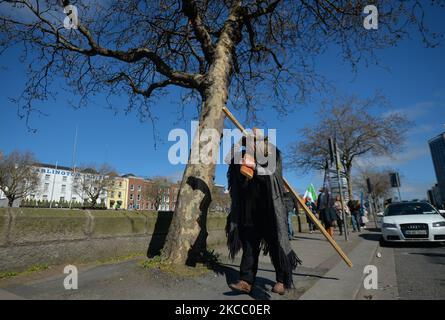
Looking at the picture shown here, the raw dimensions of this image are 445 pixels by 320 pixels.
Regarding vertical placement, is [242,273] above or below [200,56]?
below

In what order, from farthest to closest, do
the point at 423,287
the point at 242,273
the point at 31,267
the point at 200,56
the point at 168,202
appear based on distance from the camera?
the point at 168,202 < the point at 200,56 < the point at 423,287 < the point at 31,267 < the point at 242,273

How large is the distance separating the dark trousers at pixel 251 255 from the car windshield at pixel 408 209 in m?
8.28

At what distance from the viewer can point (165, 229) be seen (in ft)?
19.6

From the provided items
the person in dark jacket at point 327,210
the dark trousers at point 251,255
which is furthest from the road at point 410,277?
the person in dark jacket at point 327,210

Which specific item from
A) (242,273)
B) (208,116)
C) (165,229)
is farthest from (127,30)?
(242,273)

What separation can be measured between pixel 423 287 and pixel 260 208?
2753 mm

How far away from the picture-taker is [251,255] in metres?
3.45

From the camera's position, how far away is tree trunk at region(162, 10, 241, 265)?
4.20 m

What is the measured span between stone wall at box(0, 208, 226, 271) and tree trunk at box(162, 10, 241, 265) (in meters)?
1.22

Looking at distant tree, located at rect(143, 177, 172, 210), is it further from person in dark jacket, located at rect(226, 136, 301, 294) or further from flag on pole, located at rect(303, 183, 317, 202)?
person in dark jacket, located at rect(226, 136, 301, 294)

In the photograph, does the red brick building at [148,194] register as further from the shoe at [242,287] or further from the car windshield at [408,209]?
the shoe at [242,287]

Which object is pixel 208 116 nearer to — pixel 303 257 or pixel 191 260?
pixel 191 260

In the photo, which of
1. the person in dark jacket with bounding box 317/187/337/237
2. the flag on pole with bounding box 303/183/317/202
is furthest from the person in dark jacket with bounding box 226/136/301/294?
the flag on pole with bounding box 303/183/317/202

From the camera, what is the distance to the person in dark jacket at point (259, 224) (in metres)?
3.34
